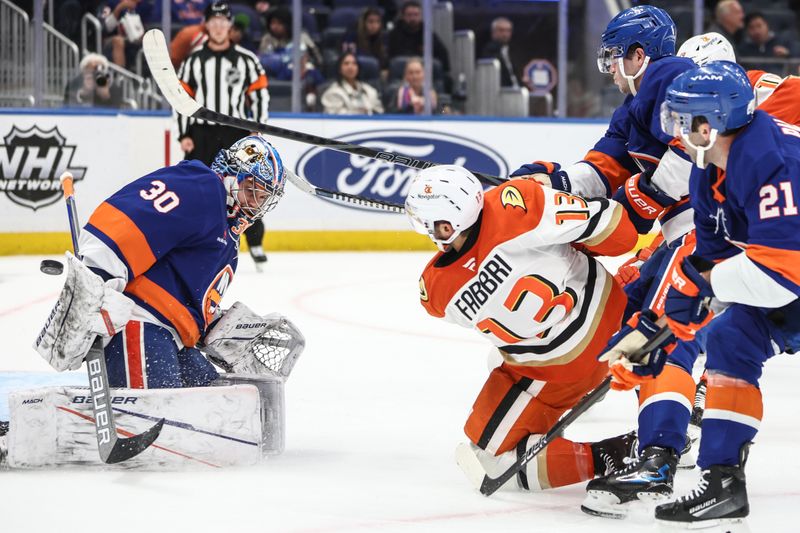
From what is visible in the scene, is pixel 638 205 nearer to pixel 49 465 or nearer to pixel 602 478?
pixel 602 478

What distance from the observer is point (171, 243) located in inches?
114

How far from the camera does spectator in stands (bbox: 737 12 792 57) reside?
336 inches

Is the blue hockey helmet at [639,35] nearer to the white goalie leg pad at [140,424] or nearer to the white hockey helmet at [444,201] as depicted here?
the white hockey helmet at [444,201]

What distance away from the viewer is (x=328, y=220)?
25.7ft

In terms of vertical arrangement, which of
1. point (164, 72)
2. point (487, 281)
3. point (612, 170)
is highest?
point (164, 72)

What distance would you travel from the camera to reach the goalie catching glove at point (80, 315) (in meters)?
2.71

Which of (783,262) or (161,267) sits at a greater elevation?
(783,262)

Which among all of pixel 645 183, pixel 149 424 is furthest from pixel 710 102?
pixel 149 424

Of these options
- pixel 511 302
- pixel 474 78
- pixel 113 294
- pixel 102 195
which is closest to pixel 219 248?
pixel 113 294

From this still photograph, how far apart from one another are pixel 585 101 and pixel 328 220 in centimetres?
198

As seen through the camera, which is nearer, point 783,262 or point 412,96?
point 783,262

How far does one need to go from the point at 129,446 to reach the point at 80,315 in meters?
0.33

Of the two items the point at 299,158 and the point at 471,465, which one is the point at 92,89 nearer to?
the point at 299,158

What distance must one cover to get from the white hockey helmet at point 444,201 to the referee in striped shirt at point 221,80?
4.36m
